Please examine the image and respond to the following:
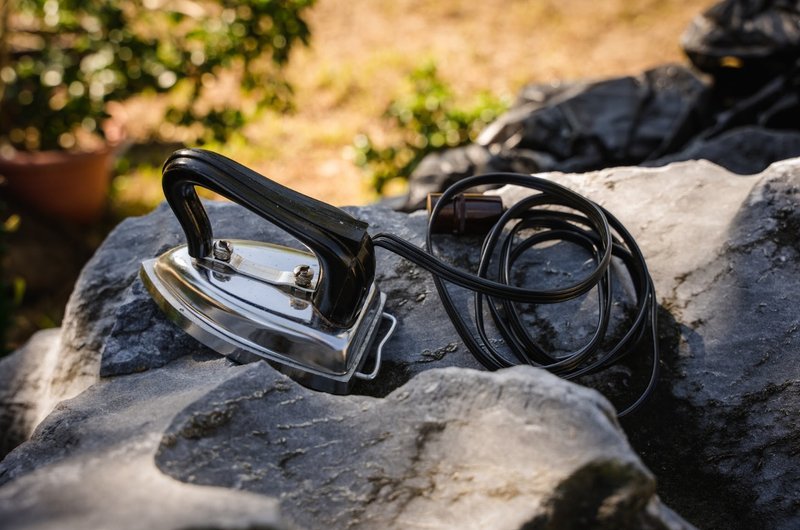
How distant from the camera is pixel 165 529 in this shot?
775mm

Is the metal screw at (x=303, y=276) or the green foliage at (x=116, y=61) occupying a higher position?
the green foliage at (x=116, y=61)

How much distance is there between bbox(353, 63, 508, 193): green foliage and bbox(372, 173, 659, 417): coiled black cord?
5.87ft

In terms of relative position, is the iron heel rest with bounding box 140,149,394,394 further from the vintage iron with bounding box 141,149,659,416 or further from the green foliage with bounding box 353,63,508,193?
the green foliage with bounding box 353,63,508,193

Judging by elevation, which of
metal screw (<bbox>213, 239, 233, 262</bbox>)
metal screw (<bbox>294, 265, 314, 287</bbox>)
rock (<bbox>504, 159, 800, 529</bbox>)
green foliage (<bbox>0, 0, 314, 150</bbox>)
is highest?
green foliage (<bbox>0, 0, 314, 150</bbox>)

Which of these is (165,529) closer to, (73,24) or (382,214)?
(382,214)

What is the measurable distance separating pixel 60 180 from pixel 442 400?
2869 mm

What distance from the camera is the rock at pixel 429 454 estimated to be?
3.08 feet

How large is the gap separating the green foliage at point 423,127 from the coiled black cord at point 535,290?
1.79 meters

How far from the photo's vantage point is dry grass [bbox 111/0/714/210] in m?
4.22

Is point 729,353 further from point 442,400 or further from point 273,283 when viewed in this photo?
point 273,283

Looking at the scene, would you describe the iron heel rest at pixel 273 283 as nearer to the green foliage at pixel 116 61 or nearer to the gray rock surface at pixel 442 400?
the gray rock surface at pixel 442 400

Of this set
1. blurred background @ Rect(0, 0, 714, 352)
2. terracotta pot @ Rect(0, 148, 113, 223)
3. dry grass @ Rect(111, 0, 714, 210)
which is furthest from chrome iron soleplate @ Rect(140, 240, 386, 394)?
dry grass @ Rect(111, 0, 714, 210)

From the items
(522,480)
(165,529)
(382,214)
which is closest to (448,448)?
(522,480)

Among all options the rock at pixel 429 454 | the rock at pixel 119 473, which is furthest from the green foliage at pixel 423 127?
the rock at pixel 429 454
